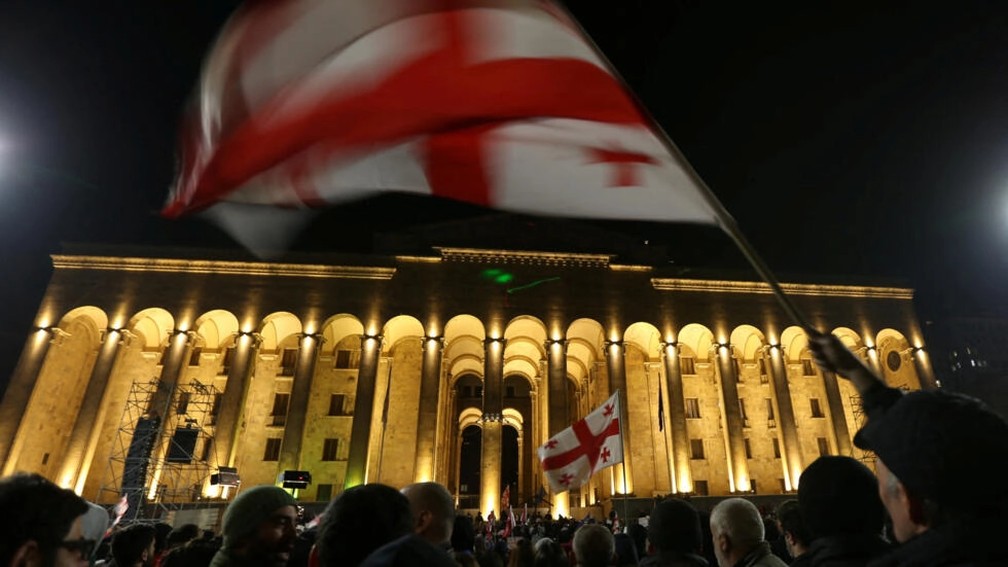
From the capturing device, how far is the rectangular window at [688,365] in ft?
112

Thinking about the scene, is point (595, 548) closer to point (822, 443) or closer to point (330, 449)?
point (330, 449)

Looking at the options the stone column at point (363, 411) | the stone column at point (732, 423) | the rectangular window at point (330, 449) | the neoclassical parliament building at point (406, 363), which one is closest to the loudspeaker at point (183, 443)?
the neoclassical parliament building at point (406, 363)

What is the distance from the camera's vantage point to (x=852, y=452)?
29984 millimetres

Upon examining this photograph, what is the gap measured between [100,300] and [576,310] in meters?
26.5

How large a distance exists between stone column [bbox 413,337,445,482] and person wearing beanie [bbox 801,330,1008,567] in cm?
2626

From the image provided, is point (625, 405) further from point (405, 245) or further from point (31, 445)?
point (31, 445)

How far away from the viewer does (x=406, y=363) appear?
33.1 metres

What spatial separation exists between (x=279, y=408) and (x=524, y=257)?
17.0 m

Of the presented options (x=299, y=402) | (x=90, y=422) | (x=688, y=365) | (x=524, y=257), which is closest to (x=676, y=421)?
(x=688, y=365)

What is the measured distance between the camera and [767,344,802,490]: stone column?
93.4 feet

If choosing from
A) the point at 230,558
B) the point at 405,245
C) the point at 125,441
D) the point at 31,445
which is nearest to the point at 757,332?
the point at 405,245

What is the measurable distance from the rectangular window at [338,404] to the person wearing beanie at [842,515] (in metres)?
31.2

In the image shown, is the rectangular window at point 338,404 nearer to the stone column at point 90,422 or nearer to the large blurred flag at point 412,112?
the stone column at point 90,422

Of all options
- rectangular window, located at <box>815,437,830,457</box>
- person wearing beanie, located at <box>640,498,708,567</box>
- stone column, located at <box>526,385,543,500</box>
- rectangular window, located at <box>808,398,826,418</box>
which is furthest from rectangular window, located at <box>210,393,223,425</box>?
rectangular window, located at <box>808,398,826,418</box>
